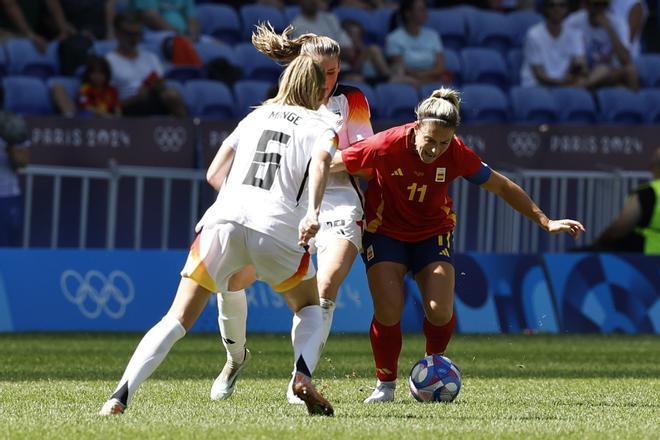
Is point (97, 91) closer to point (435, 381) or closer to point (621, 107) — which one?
point (621, 107)

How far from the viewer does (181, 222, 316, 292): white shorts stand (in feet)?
24.4

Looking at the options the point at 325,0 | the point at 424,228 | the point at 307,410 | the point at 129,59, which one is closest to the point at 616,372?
the point at 424,228

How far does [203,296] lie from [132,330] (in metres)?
7.63

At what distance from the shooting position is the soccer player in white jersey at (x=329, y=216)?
8859mm

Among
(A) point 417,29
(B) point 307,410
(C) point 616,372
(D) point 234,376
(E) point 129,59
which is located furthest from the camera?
(A) point 417,29

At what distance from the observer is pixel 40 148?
1588cm

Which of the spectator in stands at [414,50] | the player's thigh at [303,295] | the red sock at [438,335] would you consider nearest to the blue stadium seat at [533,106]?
the spectator in stands at [414,50]

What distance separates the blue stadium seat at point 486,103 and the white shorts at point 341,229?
9588 millimetres

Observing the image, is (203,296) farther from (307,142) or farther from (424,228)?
(424,228)

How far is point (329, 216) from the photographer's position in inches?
364

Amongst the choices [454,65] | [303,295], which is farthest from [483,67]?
[303,295]

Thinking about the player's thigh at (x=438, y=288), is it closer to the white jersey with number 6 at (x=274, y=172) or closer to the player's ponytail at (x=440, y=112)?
the player's ponytail at (x=440, y=112)

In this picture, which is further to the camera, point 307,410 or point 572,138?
point 572,138

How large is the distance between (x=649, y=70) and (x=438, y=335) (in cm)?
1277
